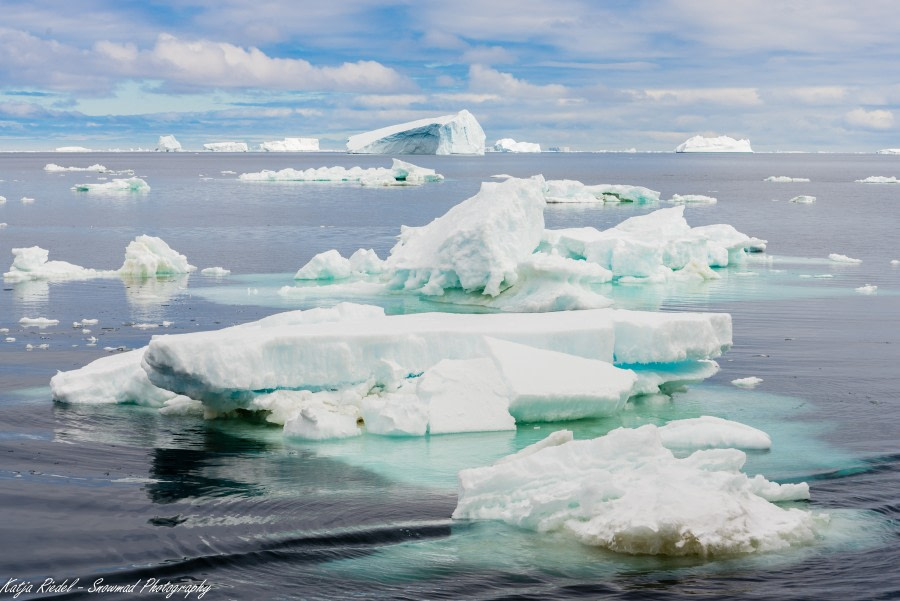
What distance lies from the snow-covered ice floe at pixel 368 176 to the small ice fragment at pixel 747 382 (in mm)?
53257

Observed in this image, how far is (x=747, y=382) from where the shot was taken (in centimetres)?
1261

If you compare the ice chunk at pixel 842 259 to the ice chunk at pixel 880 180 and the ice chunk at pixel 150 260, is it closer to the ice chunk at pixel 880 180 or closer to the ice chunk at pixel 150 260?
the ice chunk at pixel 150 260

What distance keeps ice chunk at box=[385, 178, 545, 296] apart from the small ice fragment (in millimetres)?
6427

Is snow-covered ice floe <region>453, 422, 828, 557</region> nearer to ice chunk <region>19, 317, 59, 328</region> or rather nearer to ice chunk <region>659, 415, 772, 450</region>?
ice chunk <region>659, 415, 772, 450</region>

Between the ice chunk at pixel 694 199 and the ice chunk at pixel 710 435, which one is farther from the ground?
the ice chunk at pixel 694 199

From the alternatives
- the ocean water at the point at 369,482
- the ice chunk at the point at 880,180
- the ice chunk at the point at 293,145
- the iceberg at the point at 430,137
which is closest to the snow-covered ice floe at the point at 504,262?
the ocean water at the point at 369,482

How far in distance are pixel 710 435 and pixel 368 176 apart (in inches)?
2491

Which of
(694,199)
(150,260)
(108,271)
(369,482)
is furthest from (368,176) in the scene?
(369,482)

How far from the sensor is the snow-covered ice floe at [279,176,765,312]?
59.6ft

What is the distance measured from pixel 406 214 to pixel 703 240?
2179 cm

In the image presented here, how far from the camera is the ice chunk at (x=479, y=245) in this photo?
1836cm

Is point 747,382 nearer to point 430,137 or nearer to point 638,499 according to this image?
point 638,499

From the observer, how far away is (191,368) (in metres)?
10.0

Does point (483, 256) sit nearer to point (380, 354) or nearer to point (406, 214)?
point (380, 354)
